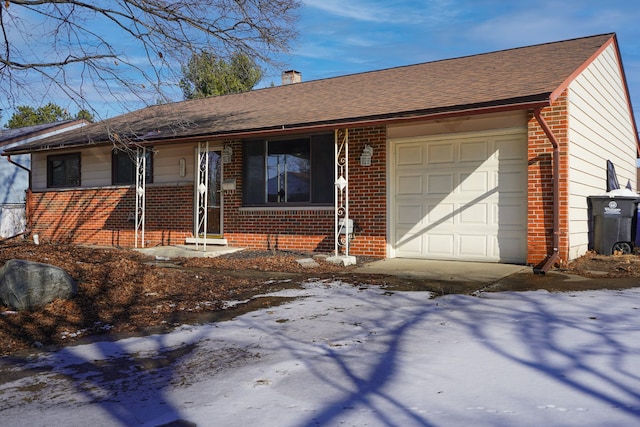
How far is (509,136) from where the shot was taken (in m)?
9.46

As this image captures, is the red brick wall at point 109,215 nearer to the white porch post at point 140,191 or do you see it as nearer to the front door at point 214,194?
the white porch post at point 140,191

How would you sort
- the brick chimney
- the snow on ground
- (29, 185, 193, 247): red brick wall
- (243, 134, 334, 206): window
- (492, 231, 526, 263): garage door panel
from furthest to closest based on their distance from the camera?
the brick chimney → (29, 185, 193, 247): red brick wall → (243, 134, 334, 206): window → (492, 231, 526, 263): garage door panel → the snow on ground

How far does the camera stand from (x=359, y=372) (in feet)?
12.3

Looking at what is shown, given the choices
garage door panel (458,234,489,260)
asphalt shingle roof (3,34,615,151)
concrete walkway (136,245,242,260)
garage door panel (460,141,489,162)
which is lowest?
concrete walkway (136,245,242,260)

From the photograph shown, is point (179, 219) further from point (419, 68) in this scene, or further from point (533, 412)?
point (533, 412)

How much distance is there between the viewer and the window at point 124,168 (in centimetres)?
1384

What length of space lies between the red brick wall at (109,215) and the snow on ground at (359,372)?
26.3ft

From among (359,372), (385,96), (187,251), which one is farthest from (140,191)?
(359,372)

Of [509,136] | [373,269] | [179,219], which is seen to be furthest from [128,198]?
[509,136]

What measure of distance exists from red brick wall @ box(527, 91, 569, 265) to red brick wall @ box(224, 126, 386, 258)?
9.06ft

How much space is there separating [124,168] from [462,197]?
8.98 metres

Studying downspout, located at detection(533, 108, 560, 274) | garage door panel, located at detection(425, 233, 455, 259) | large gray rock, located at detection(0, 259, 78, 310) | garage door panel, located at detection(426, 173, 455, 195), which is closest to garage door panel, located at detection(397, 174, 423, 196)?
garage door panel, located at detection(426, 173, 455, 195)

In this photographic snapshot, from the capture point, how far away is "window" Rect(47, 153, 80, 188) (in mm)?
15375

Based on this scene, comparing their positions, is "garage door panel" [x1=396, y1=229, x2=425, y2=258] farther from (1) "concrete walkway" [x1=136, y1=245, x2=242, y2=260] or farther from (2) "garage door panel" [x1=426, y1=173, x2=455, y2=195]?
(1) "concrete walkway" [x1=136, y1=245, x2=242, y2=260]
